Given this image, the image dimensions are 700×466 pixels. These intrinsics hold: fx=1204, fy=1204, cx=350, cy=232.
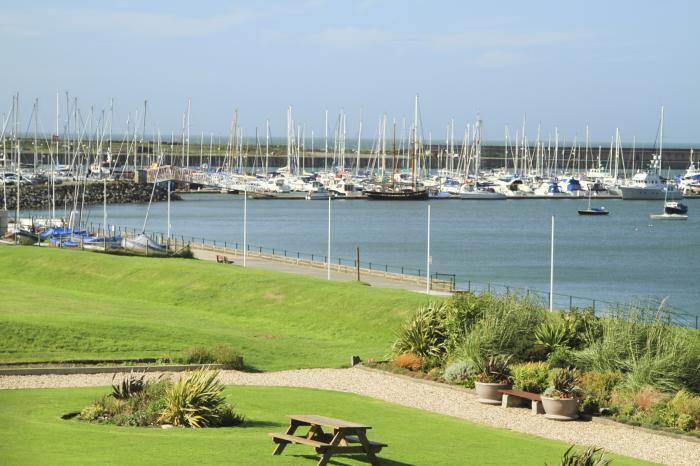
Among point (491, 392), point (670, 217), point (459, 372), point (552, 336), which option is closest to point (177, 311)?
point (459, 372)

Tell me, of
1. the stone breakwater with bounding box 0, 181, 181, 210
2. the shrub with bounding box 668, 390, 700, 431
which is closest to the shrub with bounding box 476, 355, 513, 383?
the shrub with bounding box 668, 390, 700, 431

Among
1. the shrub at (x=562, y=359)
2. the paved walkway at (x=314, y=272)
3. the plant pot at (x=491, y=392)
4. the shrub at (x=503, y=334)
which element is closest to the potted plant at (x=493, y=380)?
the plant pot at (x=491, y=392)

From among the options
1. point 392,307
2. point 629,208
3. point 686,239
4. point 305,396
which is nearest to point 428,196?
point 629,208

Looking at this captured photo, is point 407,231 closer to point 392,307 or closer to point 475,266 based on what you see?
point 475,266

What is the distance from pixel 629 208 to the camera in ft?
623

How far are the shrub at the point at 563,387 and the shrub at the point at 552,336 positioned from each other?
4.12 m

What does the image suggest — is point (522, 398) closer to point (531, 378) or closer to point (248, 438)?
point (531, 378)

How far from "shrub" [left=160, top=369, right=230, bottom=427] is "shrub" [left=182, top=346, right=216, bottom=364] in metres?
10.3

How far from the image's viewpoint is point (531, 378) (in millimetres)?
29234

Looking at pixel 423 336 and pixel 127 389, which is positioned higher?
pixel 127 389

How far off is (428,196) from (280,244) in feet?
259

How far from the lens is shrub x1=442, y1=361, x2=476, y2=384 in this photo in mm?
31156

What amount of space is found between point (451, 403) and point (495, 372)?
1564 millimetres

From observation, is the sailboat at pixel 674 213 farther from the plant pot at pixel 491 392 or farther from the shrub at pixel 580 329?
the plant pot at pixel 491 392
